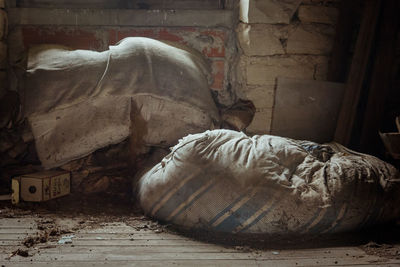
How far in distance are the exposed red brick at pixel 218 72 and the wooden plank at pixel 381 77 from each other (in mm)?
1215

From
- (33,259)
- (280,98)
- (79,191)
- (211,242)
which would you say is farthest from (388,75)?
(33,259)

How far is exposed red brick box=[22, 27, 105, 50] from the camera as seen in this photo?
330cm

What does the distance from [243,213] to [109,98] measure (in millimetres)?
1269

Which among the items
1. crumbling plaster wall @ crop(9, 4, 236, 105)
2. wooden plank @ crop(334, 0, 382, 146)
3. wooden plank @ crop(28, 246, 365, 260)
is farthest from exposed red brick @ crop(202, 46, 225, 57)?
wooden plank @ crop(28, 246, 365, 260)

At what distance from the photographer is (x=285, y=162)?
227 centimetres

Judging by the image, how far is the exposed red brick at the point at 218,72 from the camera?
3.39 m

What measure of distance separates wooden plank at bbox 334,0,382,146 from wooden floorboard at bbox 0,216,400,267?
4.01ft

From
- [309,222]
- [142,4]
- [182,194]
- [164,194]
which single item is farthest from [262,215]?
[142,4]

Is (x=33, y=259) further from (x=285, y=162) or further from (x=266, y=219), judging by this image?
(x=285, y=162)

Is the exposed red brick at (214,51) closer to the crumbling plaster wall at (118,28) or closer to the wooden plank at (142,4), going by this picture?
the crumbling plaster wall at (118,28)

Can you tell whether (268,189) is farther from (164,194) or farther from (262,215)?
(164,194)

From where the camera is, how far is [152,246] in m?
2.09

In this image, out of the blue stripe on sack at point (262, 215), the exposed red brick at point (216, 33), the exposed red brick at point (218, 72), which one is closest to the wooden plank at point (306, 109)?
the exposed red brick at point (218, 72)

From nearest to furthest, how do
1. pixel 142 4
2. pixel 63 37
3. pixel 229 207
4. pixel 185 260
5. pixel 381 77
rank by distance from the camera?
pixel 185 260
pixel 229 207
pixel 381 77
pixel 63 37
pixel 142 4
